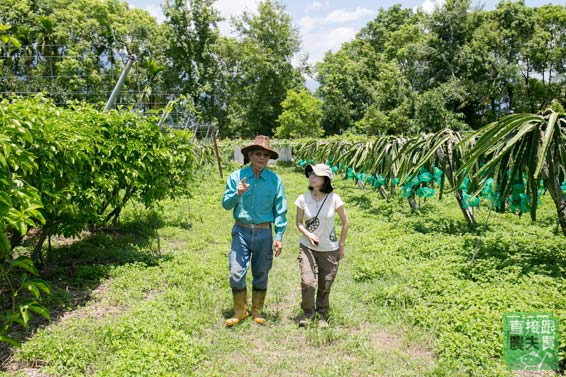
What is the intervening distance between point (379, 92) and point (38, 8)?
25.1 m

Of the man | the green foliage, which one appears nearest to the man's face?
the man

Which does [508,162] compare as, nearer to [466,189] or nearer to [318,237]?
[466,189]

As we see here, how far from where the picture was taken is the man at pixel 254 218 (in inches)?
159

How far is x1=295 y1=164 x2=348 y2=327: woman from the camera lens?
3979 mm

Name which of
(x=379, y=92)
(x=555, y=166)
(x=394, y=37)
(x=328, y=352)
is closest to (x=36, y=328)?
(x=328, y=352)

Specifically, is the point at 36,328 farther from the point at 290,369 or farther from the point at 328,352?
the point at 328,352

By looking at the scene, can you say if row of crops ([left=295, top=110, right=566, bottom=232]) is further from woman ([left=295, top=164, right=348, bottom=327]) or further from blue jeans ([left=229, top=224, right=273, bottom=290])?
blue jeans ([left=229, top=224, right=273, bottom=290])

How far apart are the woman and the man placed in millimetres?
254

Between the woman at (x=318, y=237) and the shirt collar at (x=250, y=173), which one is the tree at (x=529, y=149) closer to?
the woman at (x=318, y=237)

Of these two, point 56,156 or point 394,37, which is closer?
point 56,156

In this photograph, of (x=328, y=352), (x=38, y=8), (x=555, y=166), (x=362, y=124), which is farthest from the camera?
(x=362, y=124)

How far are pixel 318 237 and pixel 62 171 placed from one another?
2.51 metres

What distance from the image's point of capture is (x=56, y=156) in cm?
398

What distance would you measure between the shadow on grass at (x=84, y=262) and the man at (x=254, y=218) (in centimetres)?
175
